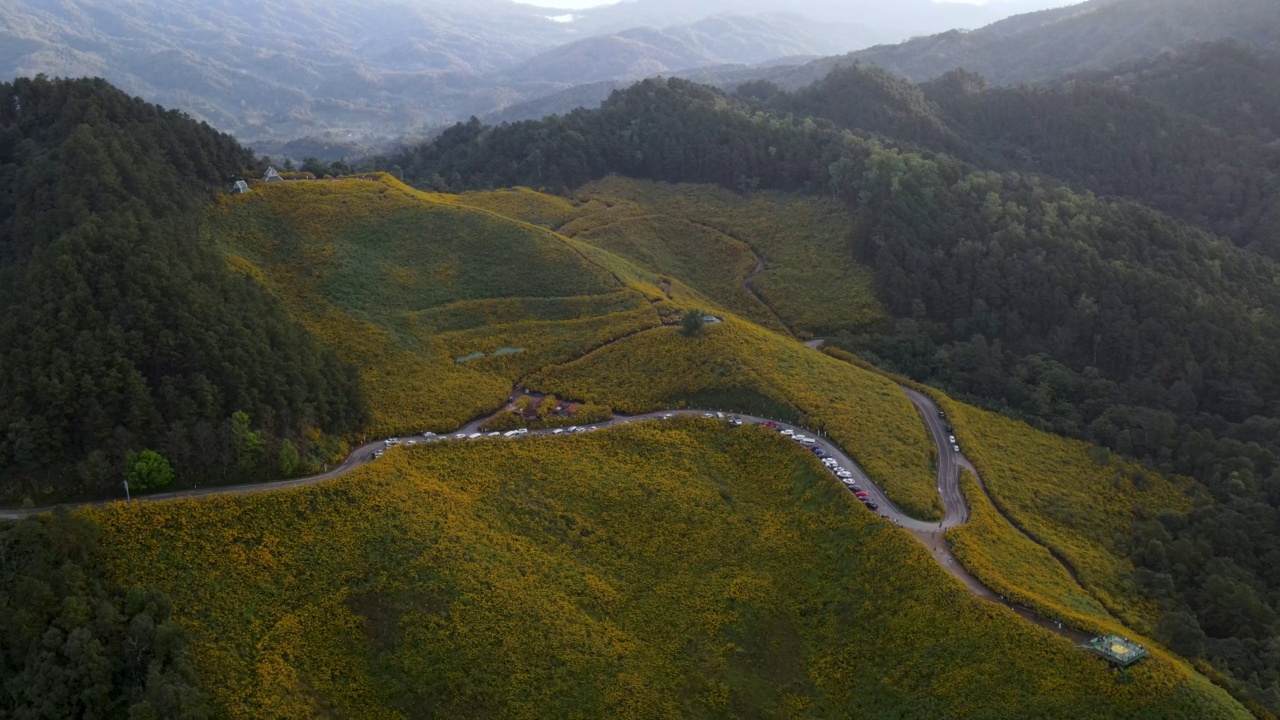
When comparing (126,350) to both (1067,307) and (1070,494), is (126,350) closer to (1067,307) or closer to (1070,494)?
(1070,494)

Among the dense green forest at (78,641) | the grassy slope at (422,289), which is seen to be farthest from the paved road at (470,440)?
the dense green forest at (78,641)

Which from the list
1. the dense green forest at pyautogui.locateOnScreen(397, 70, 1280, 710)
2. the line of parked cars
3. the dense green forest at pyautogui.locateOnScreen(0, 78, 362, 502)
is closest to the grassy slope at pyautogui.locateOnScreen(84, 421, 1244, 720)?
the line of parked cars

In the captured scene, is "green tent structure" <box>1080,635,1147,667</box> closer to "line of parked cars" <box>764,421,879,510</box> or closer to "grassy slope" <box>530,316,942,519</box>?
"line of parked cars" <box>764,421,879,510</box>

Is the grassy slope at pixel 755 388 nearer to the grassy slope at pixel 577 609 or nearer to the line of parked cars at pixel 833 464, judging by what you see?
the line of parked cars at pixel 833 464

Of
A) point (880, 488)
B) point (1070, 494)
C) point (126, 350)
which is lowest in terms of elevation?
point (1070, 494)

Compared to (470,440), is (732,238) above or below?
above

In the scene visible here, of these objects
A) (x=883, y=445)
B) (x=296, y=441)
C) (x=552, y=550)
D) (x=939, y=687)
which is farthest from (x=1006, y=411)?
(x=296, y=441)

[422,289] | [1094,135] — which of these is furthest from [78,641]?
[1094,135]
